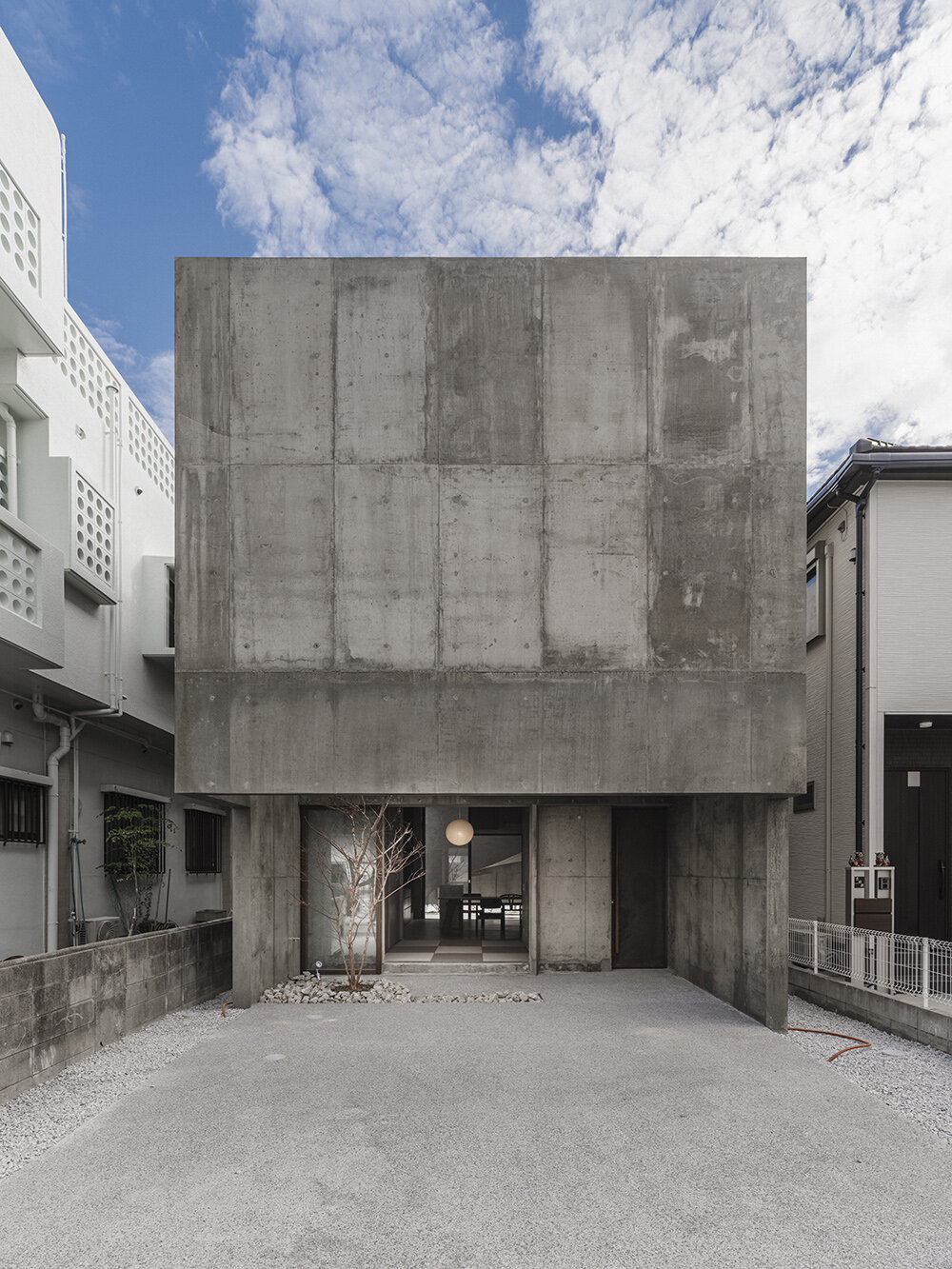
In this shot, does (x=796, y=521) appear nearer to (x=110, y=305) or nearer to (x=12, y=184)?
(x=12, y=184)

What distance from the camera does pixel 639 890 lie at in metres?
11.5

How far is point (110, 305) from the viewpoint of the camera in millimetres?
93062

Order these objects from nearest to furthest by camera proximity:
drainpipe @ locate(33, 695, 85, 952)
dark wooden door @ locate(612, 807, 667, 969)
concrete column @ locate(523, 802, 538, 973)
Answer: drainpipe @ locate(33, 695, 85, 952)
concrete column @ locate(523, 802, 538, 973)
dark wooden door @ locate(612, 807, 667, 969)

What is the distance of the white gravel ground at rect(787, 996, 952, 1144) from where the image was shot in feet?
19.2

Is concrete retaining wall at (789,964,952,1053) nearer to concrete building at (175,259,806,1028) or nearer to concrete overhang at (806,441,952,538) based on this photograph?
concrete building at (175,259,806,1028)

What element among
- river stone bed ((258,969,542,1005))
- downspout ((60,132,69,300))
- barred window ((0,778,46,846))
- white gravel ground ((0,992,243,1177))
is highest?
downspout ((60,132,69,300))

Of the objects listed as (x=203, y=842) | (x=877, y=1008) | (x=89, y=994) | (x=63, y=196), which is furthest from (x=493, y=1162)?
(x=203, y=842)

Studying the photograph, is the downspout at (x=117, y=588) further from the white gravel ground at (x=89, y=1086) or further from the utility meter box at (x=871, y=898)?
the utility meter box at (x=871, y=898)

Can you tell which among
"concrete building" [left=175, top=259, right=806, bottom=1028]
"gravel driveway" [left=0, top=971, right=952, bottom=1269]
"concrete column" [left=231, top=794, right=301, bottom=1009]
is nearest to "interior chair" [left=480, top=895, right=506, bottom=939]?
"concrete column" [left=231, top=794, right=301, bottom=1009]

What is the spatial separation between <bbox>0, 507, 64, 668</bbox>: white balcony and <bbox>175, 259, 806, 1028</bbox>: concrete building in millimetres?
1651

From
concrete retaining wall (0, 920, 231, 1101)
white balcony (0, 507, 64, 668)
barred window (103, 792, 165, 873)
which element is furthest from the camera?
barred window (103, 792, 165, 873)

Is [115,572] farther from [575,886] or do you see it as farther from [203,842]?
[575,886]

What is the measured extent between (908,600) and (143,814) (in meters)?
12.3

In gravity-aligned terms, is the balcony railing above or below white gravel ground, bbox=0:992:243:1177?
above
